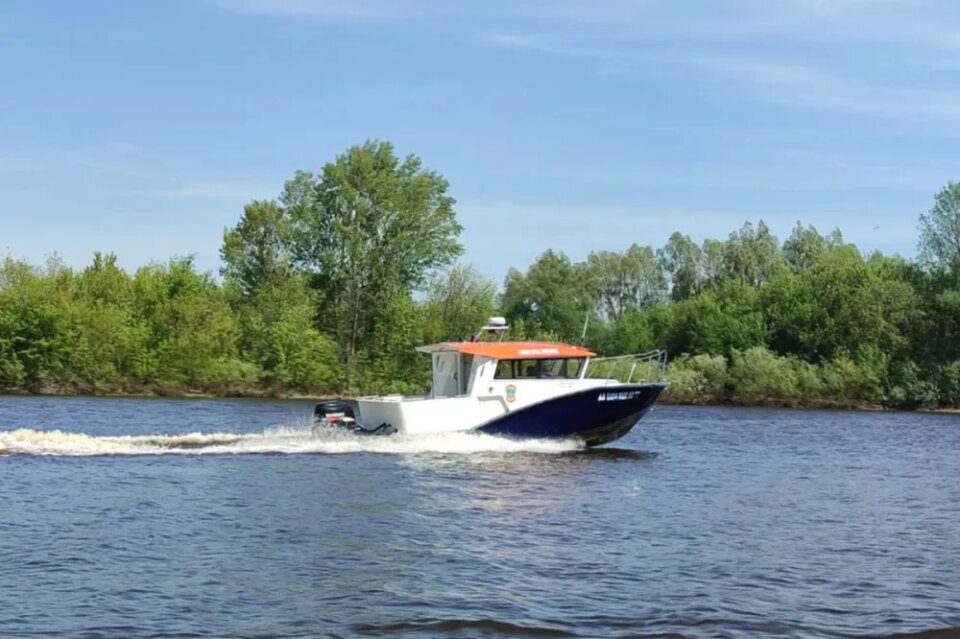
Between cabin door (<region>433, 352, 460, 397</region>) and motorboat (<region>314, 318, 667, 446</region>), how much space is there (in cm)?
3

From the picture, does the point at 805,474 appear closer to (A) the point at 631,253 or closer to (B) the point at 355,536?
(B) the point at 355,536

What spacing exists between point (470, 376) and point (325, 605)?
20.3 m

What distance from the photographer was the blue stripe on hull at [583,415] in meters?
36.0

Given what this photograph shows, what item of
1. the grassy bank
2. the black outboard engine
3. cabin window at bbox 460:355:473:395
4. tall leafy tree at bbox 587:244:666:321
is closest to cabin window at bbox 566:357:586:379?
cabin window at bbox 460:355:473:395

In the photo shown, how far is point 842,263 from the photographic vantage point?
95.4 meters

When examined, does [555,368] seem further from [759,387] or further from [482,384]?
[759,387]

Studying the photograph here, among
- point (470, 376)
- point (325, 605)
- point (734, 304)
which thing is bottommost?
point (325, 605)

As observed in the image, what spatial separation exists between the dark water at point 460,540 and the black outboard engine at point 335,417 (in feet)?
2.39

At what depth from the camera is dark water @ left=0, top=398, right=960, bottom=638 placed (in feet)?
51.9

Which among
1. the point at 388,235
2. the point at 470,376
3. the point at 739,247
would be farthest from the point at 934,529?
the point at 739,247

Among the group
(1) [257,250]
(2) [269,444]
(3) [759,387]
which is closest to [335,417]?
(2) [269,444]

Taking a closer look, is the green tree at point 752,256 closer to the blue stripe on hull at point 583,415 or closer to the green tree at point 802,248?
the green tree at point 802,248

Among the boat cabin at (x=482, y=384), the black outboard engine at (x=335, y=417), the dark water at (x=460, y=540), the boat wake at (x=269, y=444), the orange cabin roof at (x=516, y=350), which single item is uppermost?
the orange cabin roof at (x=516, y=350)

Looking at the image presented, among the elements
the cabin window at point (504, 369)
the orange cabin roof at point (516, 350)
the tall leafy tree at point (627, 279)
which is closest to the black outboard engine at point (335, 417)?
the orange cabin roof at point (516, 350)
